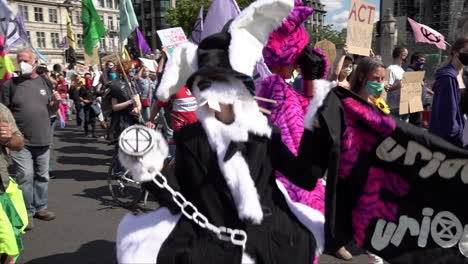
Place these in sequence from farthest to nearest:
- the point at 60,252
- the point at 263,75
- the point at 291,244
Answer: the point at 60,252 < the point at 263,75 < the point at 291,244

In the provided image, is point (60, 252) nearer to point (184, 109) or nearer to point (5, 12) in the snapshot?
point (184, 109)

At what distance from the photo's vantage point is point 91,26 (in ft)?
24.0

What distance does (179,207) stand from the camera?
7.07 ft

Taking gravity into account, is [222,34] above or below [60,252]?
above

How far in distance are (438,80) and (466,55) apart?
38cm

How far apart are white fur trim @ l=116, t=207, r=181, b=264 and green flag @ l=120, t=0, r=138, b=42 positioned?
4.69m

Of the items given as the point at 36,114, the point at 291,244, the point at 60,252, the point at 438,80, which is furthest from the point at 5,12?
the point at 438,80

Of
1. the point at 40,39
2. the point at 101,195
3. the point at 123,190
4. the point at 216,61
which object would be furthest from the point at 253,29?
the point at 40,39

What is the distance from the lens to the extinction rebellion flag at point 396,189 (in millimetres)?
2098

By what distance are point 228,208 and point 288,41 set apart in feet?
4.91

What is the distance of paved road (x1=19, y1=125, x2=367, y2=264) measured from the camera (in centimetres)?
423

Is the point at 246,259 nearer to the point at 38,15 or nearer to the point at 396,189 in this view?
the point at 396,189

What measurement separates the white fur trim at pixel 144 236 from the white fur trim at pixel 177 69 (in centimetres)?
62

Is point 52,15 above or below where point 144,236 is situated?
below
